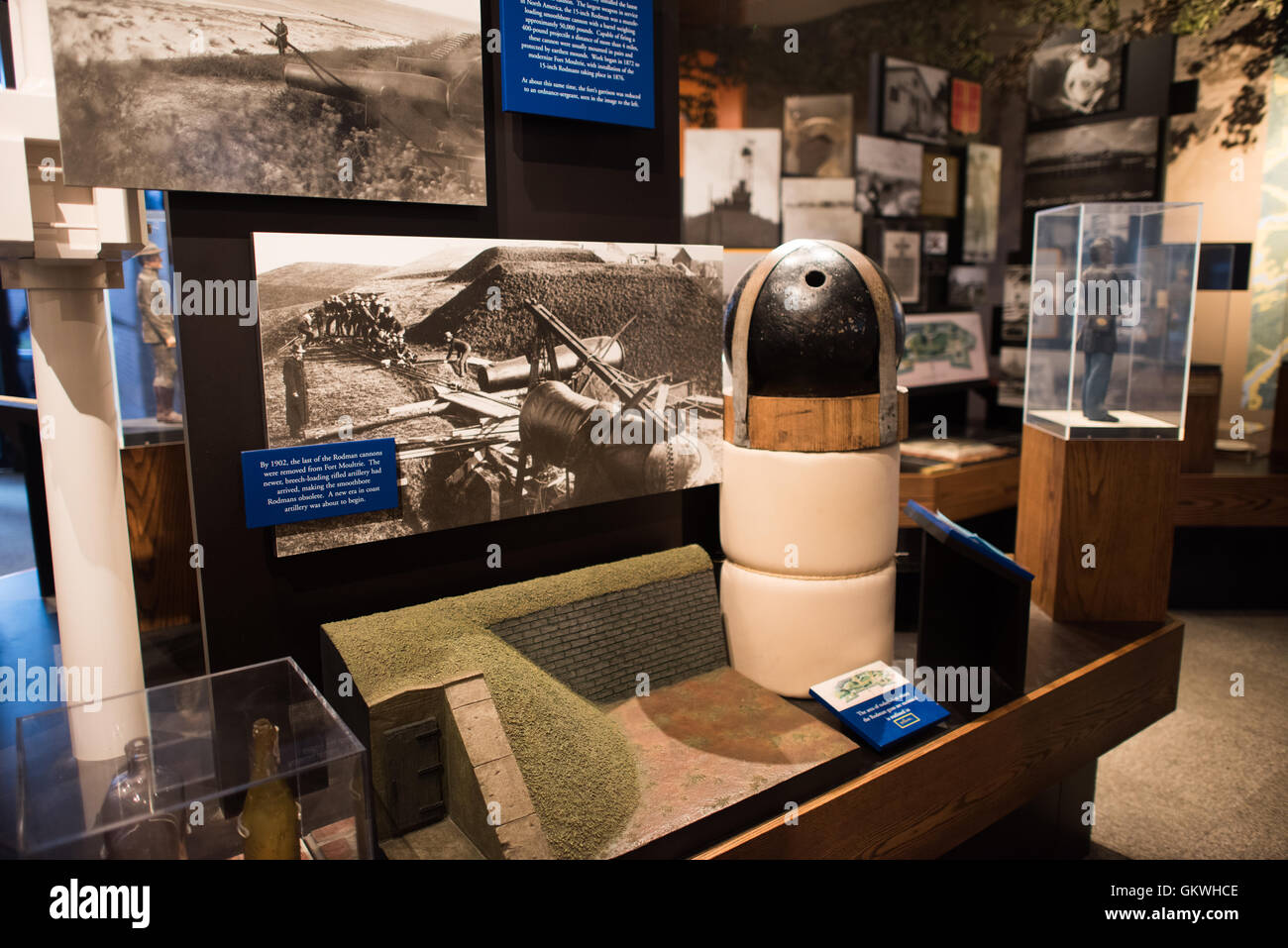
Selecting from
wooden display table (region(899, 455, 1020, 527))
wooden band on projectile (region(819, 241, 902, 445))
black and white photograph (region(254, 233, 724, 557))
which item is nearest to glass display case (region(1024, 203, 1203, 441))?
wooden band on projectile (region(819, 241, 902, 445))

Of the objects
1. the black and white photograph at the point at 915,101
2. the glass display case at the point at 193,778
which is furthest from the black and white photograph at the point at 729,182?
the glass display case at the point at 193,778

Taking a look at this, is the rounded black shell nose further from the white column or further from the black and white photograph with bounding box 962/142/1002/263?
the black and white photograph with bounding box 962/142/1002/263

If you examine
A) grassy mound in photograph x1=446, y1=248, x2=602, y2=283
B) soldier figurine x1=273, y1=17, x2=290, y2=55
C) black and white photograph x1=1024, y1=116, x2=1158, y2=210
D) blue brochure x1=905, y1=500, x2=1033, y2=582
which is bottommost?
blue brochure x1=905, y1=500, x2=1033, y2=582

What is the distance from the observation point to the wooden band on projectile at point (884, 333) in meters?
2.14

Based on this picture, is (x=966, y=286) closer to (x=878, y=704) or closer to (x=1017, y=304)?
(x=1017, y=304)

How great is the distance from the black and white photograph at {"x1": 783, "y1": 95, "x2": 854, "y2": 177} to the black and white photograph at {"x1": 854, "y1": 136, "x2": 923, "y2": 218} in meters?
0.83

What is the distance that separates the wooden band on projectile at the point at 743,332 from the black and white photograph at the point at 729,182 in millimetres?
2901

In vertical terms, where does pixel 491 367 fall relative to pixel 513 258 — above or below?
below

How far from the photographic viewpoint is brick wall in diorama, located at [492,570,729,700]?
2.17 metres

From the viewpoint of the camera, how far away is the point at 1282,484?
4.95 metres

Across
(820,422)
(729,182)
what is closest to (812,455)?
(820,422)

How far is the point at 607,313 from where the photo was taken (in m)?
2.45

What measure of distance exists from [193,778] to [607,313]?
60.9 inches
